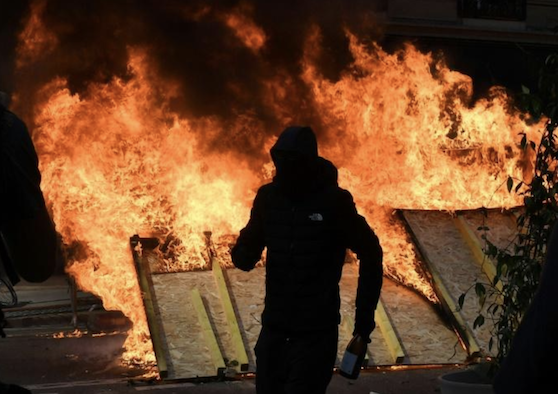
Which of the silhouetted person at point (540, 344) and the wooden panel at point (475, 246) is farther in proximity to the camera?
the wooden panel at point (475, 246)

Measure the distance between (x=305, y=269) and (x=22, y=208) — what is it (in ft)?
7.66

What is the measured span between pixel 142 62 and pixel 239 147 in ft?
6.54

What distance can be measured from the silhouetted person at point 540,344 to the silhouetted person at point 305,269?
2943mm

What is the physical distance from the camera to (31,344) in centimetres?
994

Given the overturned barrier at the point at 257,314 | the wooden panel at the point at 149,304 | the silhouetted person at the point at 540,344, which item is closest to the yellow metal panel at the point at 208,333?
the overturned barrier at the point at 257,314

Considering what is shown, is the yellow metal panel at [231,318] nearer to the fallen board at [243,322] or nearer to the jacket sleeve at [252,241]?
the fallen board at [243,322]

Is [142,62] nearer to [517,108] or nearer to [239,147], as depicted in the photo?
[239,147]

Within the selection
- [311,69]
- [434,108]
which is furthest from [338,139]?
[311,69]

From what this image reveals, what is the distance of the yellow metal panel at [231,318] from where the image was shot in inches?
313

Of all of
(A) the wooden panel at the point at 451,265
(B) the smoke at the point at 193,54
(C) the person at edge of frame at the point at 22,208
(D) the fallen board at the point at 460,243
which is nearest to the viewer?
(C) the person at edge of frame at the point at 22,208

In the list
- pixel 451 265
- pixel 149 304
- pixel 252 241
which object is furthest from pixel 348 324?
pixel 252 241

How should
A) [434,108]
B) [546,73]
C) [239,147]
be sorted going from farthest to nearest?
1. [239,147]
2. [434,108]
3. [546,73]

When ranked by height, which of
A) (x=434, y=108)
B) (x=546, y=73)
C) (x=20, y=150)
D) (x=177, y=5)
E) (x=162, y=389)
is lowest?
(x=162, y=389)

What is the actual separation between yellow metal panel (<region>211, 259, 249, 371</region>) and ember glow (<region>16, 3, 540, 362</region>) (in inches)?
Answer: 13.5
